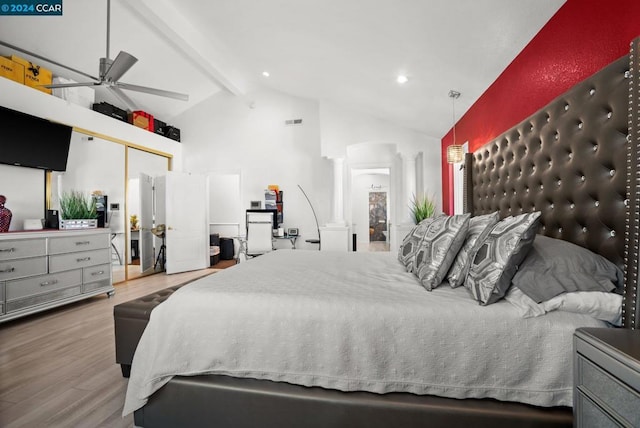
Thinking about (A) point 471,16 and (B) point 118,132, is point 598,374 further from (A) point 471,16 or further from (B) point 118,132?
(B) point 118,132

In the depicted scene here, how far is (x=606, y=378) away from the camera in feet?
2.61

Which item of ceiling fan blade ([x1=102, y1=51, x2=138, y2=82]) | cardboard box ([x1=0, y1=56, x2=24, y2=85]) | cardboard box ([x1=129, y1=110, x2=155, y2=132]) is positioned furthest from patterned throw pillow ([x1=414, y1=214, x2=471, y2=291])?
cardboard box ([x1=129, y1=110, x2=155, y2=132])

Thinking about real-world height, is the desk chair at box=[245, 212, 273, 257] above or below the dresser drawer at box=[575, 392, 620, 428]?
above

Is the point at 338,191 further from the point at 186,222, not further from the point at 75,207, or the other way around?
the point at 75,207

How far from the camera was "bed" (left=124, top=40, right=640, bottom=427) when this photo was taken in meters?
1.06

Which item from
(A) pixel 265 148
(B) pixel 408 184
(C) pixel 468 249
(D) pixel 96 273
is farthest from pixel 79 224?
(B) pixel 408 184

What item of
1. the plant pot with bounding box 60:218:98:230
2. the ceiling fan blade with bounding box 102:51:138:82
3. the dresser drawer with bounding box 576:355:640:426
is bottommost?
the dresser drawer with bounding box 576:355:640:426

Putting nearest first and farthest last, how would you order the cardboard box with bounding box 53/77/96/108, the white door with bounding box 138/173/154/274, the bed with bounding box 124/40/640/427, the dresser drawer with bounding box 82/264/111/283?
the bed with bounding box 124/40/640/427 → the dresser drawer with bounding box 82/264/111/283 → the cardboard box with bounding box 53/77/96/108 → the white door with bounding box 138/173/154/274

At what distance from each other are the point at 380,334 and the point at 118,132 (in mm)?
5177

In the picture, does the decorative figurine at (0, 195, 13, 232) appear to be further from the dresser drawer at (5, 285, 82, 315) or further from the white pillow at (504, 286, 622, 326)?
the white pillow at (504, 286, 622, 326)

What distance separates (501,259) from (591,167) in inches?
27.3

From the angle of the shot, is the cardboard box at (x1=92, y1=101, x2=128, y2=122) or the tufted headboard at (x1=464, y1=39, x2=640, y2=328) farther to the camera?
the cardboard box at (x1=92, y1=101, x2=128, y2=122)

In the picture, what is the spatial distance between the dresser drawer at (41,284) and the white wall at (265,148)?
3.28 m

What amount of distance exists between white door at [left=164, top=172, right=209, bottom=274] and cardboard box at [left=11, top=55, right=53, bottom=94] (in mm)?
1965
